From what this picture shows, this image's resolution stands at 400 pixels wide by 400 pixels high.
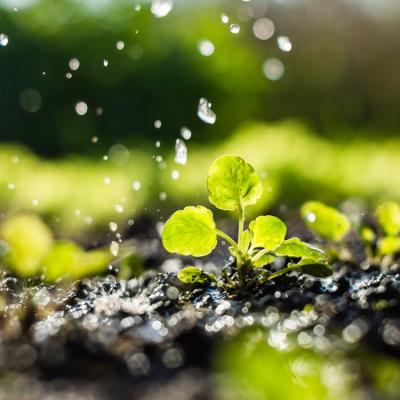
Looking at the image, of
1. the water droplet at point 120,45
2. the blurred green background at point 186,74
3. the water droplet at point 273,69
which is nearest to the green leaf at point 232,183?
the blurred green background at point 186,74

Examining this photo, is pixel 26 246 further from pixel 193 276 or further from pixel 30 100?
pixel 30 100

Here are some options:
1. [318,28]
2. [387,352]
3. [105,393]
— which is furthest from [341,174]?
[318,28]

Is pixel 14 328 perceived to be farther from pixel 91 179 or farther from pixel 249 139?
pixel 249 139

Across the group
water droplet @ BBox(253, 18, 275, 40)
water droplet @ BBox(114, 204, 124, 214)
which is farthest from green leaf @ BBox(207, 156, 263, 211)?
water droplet @ BBox(253, 18, 275, 40)

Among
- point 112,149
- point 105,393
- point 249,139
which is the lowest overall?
point 112,149

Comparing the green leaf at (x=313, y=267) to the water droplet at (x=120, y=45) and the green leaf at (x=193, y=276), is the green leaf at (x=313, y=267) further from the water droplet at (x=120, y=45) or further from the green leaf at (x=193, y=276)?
the water droplet at (x=120, y=45)

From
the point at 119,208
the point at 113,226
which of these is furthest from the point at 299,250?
the point at 119,208

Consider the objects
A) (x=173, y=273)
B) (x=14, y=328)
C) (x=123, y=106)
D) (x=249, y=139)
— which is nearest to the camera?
(x=14, y=328)
